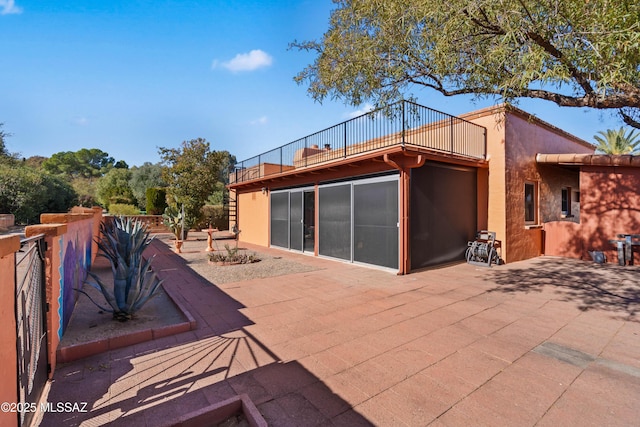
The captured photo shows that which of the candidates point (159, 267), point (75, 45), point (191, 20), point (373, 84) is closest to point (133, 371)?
point (159, 267)

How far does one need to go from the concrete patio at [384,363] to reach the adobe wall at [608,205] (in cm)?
450

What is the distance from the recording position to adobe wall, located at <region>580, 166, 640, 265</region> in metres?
8.02

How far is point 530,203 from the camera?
9180 mm

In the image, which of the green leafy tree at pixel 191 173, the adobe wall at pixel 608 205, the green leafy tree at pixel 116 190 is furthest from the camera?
the green leafy tree at pixel 116 190

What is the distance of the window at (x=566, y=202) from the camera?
432 inches

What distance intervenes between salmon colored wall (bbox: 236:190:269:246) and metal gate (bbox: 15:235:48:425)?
10.0m

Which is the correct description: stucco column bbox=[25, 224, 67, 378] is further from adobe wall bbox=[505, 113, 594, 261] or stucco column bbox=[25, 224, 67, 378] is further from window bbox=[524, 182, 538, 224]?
window bbox=[524, 182, 538, 224]

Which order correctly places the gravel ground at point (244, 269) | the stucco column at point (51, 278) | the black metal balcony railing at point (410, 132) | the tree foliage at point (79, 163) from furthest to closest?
the tree foliage at point (79, 163) → the black metal balcony railing at point (410, 132) → the gravel ground at point (244, 269) → the stucco column at point (51, 278)

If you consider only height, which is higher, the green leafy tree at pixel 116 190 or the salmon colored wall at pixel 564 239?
the green leafy tree at pixel 116 190

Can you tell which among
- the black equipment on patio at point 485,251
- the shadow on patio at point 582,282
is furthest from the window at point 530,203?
the black equipment on patio at point 485,251

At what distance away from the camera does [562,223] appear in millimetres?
9156

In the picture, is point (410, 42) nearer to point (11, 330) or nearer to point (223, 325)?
point (223, 325)

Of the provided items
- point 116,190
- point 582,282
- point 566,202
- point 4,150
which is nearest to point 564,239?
point 566,202

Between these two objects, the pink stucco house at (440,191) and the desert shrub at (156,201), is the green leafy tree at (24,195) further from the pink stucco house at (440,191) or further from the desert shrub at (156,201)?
the pink stucco house at (440,191)
